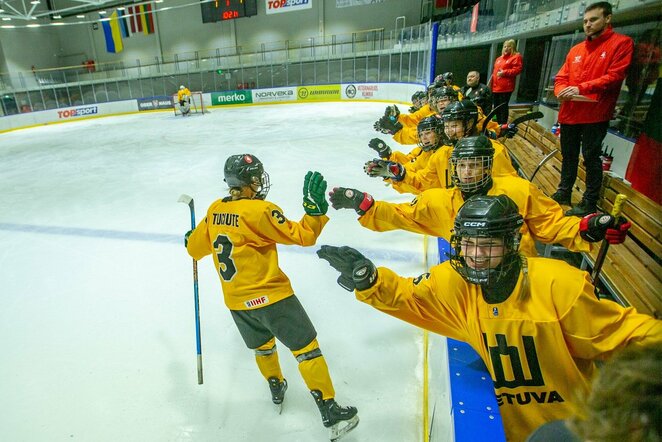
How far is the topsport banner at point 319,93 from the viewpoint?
57.0 ft

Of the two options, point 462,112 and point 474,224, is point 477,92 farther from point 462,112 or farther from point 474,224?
point 474,224

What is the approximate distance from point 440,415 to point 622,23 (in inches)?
225

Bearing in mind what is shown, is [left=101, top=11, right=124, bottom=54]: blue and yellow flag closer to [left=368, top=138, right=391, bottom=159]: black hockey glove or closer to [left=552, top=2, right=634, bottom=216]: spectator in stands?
[left=368, top=138, right=391, bottom=159]: black hockey glove

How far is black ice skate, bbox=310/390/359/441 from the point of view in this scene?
71.7 inches

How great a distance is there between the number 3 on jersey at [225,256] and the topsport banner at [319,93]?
16.4 m

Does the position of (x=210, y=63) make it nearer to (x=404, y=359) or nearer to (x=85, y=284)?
(x=85, y=284)

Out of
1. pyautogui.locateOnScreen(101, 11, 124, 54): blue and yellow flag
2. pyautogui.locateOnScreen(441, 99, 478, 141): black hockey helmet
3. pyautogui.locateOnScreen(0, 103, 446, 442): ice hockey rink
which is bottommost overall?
pyautogui.locateOnScreen(0, 103, 446, 442): ice hockey rink

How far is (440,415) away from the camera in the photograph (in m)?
1.37

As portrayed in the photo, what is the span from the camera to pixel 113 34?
24656mm

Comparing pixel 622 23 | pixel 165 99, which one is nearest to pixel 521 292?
pixel 622 23

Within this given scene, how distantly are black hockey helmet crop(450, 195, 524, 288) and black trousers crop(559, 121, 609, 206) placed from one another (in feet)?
6.54

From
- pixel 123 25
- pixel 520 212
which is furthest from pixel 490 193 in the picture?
pixel 123 25

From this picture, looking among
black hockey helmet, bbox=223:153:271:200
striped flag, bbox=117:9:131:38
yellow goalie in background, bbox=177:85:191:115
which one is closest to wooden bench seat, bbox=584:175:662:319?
black hockey helmet, bbox=223:153:271:200

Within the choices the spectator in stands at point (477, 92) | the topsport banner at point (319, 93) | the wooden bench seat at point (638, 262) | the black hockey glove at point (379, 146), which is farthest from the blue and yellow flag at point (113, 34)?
the wooden bench seat at point (638, 262)
